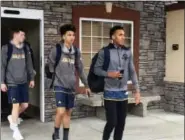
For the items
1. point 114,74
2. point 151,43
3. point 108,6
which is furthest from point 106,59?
point 151,43

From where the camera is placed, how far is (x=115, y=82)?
4.18 meters

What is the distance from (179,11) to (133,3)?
3.39 feet

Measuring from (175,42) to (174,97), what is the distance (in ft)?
3.96

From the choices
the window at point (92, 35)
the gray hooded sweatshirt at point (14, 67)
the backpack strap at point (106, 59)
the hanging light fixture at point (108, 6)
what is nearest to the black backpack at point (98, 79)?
the backpack strap at point (106, 59)

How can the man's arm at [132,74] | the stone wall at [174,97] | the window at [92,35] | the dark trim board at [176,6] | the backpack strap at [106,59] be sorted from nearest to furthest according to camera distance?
the backpack strap at [106,59]
the man's arm at [132,74]
the window at [92,35]
the dark trim board at [176,6]
the stone wall at [174,97]

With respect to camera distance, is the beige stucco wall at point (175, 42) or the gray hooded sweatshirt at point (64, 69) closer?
the gray hooded sweatshirt at point (64, 69)

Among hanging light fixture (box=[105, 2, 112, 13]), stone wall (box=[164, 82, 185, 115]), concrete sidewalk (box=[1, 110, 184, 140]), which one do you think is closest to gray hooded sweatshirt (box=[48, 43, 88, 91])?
concrete sidewalk (box=[1, 110, 184, 140])

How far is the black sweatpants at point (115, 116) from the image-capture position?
4121 mm

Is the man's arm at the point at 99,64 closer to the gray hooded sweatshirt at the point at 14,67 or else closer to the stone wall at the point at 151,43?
the gray hooded sweatshirt at the point at 14,67

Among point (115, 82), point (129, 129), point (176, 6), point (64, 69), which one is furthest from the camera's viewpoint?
point (176, 6)

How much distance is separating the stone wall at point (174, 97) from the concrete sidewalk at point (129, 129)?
0.36 meters

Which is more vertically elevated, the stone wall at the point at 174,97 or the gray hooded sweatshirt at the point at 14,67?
the gray hooded sweatshirt at the point at 14,67

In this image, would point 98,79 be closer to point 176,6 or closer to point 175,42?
point 175,42

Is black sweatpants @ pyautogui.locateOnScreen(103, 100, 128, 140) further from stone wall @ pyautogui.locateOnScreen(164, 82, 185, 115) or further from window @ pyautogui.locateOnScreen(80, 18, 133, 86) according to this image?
stone wall @ pyautogui.locateOnScreen(164, 82, 185, 115)
